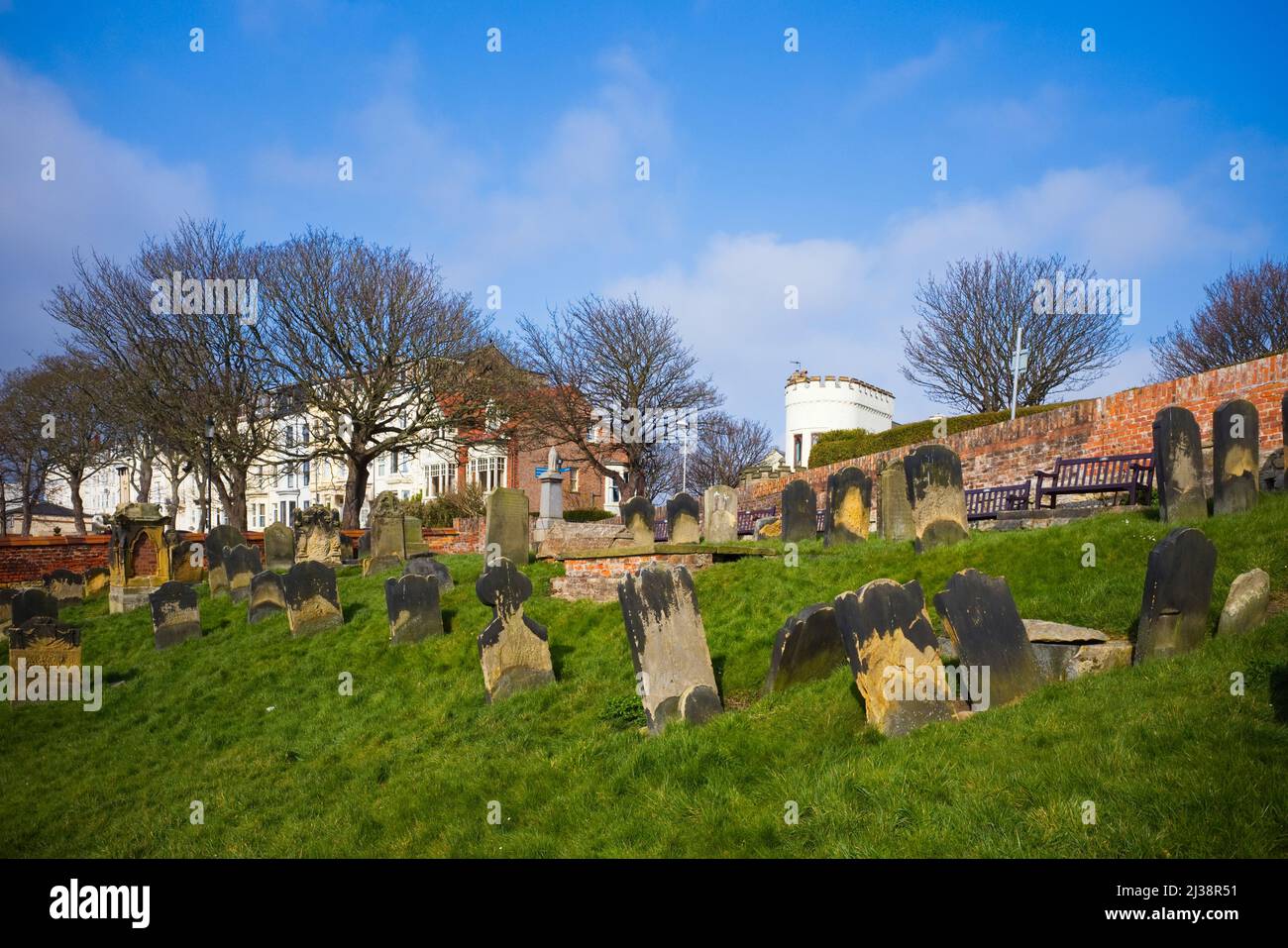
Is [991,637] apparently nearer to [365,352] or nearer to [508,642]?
[508,642]

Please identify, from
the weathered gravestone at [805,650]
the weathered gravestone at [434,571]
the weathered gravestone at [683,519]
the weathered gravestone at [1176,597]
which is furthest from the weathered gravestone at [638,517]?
the weathered gravestone at [1176,597]

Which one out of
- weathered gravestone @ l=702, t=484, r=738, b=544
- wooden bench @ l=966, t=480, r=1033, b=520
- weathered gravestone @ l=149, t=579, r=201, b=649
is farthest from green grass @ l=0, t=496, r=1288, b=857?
weathered gravestone @ l=702, t=484, r=738, b=544

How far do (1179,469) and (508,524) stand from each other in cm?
1044

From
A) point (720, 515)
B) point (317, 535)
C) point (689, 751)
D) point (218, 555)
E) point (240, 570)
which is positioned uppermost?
→ point (720, 515)

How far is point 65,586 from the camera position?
20.8 meters

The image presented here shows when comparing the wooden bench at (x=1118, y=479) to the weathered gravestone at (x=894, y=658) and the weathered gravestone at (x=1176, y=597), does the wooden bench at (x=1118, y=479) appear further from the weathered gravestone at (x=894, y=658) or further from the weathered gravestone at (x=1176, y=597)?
the weathered gravestone at (x=894, y=658)

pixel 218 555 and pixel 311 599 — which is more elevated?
pixel 218 555

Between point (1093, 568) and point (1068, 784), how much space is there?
4743 millimetres

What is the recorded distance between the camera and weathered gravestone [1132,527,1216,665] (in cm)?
596

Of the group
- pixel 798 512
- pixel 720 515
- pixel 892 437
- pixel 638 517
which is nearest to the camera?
pixel 798 512

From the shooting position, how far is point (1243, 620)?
19.7ft

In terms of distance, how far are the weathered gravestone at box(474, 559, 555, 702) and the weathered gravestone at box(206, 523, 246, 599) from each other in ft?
35.0

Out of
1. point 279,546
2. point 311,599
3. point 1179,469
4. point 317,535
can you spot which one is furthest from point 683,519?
point 279,546
